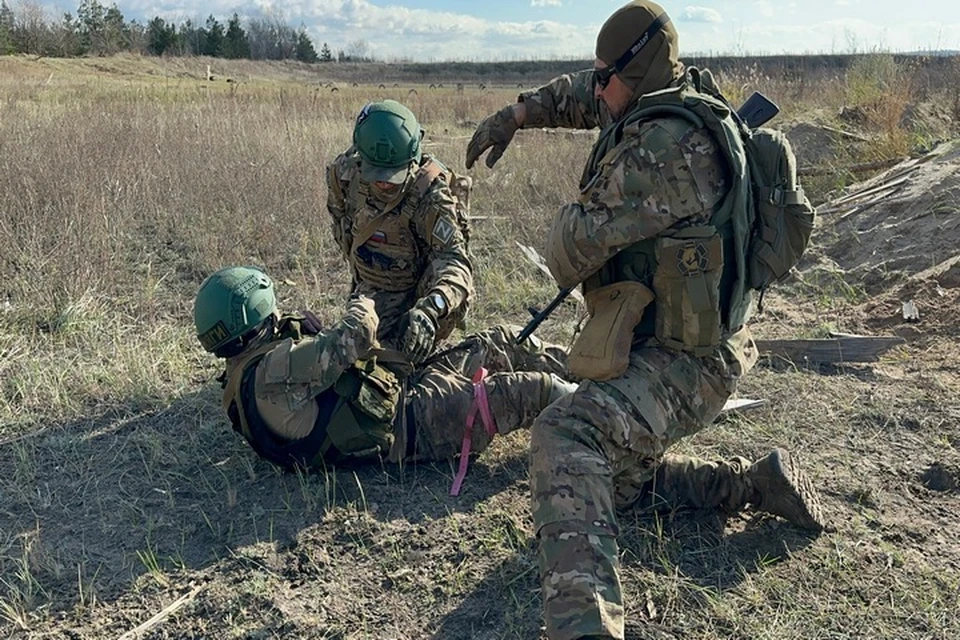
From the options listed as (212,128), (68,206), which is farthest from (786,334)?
(212,128)

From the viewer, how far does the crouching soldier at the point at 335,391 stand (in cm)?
297

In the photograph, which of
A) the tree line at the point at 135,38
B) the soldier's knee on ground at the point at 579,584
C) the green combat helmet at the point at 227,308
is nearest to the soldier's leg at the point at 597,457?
the soldier's knee on ground at the point at 579,584

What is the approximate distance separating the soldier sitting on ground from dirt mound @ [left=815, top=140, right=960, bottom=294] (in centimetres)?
346

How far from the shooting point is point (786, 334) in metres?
4.92

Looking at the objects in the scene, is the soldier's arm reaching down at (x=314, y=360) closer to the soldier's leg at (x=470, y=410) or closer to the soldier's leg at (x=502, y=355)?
the soldier's leg at (x=470, y=410)

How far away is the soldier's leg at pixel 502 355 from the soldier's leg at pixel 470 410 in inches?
12.9

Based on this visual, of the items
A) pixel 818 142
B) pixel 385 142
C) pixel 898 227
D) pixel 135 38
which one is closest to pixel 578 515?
pixel 385 142

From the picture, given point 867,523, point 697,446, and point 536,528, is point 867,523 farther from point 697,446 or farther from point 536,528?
point 536,528

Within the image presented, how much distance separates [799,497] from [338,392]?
181cm

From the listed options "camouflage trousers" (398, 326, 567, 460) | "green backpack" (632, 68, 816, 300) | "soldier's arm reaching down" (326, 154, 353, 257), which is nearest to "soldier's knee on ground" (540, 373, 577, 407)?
"camouflage trousers" (398, 326, 567, 460)

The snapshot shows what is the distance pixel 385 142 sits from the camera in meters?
3.66

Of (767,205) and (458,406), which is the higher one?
(767,205)

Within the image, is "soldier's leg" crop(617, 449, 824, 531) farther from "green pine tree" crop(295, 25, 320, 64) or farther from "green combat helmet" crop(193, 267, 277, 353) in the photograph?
"green pine tree" crop(295, 25, 320, 64)

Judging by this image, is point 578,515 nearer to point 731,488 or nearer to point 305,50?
point 731,488
